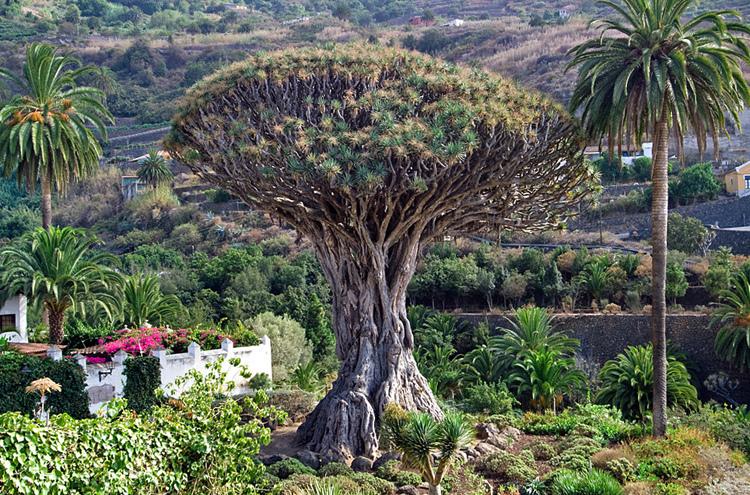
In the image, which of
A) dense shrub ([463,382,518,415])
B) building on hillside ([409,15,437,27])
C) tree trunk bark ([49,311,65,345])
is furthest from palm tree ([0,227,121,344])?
building on hillside ([409,15,437,27])

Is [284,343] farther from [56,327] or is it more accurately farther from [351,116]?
[351,116]

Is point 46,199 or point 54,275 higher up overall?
point 46,199

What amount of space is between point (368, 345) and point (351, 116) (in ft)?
16.7

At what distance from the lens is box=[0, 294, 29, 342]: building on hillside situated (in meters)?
25.8

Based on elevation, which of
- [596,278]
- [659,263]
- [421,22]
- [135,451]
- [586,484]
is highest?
[421,22]

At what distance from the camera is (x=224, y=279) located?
44906 millimetres

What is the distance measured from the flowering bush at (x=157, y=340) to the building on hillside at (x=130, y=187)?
1707 inches

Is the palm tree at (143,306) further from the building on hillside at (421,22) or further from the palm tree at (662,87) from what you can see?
the building on hillside at (421,22)

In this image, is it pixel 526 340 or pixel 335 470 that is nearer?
pixel 335 470

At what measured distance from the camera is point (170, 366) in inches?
837

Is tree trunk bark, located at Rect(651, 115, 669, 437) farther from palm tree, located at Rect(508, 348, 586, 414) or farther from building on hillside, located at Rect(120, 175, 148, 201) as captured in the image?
building on hillside, located at Rect(120, 175, 148, 201)

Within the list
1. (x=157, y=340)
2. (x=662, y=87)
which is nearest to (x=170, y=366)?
(x=157, y=340)

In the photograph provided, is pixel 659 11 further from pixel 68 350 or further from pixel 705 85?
pixel 68 350

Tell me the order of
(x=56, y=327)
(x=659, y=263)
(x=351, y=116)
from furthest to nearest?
(x=56, y=327) → (x=351, y=116) → (x=659, y=263)
